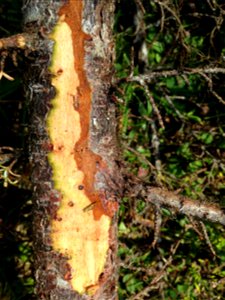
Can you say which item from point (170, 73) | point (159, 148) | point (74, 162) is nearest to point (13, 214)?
point (159, 148)

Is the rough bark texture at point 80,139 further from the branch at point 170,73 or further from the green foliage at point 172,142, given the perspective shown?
the green foliage at point 172,142

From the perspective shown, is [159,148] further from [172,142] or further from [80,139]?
[80,139]

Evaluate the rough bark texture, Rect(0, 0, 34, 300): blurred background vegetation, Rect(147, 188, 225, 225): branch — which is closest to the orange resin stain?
the rough bark texture

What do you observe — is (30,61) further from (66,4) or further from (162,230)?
(162,230)

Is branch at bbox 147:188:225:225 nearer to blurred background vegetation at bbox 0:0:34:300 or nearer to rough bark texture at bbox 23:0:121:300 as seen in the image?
rough bark texture at bbox 23:0:121:300

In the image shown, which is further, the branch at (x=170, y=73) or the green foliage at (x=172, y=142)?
the green foliage at (x=172, y=142)

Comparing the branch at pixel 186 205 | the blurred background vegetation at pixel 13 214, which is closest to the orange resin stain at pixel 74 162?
the branch at pixel 186 205
